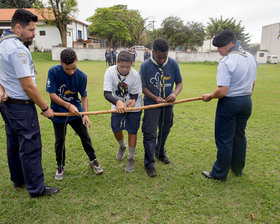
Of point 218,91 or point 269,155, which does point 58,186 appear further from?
point 269,155

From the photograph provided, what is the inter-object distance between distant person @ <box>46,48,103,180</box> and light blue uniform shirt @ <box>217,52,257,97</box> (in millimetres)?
2016

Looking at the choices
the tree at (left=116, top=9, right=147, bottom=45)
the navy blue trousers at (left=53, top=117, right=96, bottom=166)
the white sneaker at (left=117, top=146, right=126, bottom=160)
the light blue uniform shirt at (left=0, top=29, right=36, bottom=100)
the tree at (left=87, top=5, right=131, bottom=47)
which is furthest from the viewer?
the tree at (left=116, top=9, right=147, bottom=45)

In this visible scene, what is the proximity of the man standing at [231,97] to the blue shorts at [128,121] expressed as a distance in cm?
116

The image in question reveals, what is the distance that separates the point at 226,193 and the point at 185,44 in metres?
43.7

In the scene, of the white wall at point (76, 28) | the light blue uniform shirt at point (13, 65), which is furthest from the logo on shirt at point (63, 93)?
the white wall at point (76, 28)

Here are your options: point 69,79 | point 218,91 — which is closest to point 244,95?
point 218,91

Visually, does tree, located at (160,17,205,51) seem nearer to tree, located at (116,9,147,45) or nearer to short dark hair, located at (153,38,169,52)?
tree, located at (116,9,147,45)

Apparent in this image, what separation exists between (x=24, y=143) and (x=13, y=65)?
98 centimetres

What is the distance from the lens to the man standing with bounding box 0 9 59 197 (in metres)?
Result: 2.38

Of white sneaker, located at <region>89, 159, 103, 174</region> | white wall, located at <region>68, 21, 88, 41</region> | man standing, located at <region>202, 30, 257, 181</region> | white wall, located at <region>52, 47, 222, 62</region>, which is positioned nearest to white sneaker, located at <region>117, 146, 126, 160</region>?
white sneaker, located at <region>89, 159, 103, 174</region>

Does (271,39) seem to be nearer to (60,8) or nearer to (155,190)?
(60,8)

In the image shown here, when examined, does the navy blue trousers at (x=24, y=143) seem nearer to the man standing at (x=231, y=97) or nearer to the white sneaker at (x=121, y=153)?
the white sneaker at (x=121, y=153)

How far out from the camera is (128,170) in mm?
3604

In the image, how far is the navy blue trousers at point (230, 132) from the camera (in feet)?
9.87
